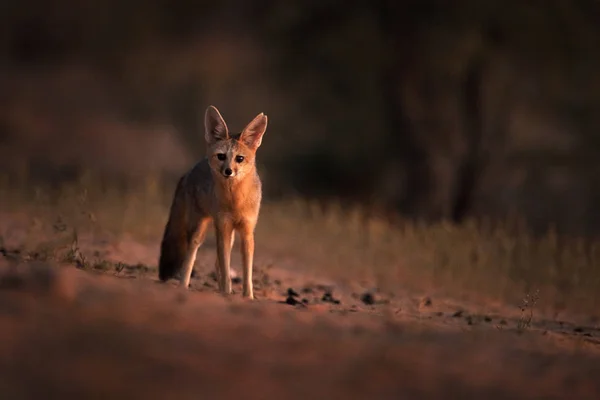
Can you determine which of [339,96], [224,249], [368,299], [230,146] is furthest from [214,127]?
[339,96]

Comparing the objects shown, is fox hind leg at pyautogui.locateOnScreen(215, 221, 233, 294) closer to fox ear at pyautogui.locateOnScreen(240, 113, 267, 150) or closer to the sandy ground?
fox ear at pyautogui.locateOnScreen(240, 113, 267, 150)

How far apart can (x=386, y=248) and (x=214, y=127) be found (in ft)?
14.8

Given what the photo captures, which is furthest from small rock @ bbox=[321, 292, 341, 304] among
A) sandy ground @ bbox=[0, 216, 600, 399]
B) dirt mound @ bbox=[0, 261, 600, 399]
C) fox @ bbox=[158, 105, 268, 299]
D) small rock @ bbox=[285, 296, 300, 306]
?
dirt mound @ bbox=[0, 261, 600, 399]

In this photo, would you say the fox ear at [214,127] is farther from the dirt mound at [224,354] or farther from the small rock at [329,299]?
the dirt mound at [224,354]

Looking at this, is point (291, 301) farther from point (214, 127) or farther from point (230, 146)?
point (214, 127)

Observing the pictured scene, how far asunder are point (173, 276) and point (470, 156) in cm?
1095

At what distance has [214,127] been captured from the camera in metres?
7.34

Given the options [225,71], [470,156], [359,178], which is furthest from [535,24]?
[225,71]

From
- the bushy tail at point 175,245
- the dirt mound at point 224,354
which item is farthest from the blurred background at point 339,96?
the dirt mound at point 224,354

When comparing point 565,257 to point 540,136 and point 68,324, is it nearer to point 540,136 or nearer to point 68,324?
point 68,324

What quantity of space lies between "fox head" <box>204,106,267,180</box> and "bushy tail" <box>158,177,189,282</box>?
26.0 inches

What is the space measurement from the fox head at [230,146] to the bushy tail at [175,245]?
26.0 inches

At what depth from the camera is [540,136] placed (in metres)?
27.8

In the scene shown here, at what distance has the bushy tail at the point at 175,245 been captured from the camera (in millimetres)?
7578
